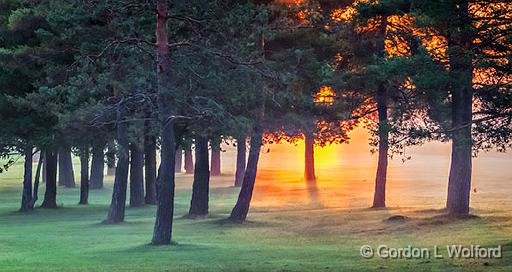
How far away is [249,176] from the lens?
34062 mm

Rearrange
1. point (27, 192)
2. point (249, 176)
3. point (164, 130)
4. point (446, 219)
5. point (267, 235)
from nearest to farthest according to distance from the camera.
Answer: point (164, 130), point (267, 235), point (446, 219), point (249, 176), point (27, 192)

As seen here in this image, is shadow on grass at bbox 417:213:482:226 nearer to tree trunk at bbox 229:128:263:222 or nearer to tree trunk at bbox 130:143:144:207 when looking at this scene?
tree trunk at bbox 229:128:263:222

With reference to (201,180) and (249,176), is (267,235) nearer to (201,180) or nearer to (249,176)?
(249,176)

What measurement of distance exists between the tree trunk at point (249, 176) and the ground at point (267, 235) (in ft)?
2.27

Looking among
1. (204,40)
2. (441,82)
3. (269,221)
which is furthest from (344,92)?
(441,82)

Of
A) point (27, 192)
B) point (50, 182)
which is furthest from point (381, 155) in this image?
point (27, 192)

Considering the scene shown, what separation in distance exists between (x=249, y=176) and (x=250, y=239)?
6433 mm

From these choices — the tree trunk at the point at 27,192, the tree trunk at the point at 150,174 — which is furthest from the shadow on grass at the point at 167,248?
the tree trunk at the point at 27,192

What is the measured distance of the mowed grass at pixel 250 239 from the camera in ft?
61.4

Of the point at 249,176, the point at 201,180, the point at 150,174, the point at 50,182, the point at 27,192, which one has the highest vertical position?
the point at 150,174

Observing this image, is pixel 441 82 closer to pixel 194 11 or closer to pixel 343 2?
pixel 194 11

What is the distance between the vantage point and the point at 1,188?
2601 inches

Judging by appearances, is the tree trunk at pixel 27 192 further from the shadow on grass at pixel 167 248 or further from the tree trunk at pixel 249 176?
the shadow on grass at pixel 167 248

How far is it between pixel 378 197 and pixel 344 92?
18.0 feet
